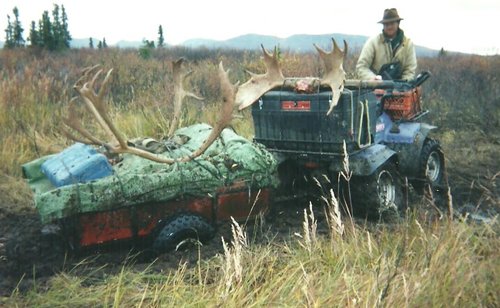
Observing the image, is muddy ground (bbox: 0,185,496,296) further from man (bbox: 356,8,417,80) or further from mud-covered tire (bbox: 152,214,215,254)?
man (bbox: 356,8,417,80)

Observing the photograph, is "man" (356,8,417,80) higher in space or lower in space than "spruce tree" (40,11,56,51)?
lower

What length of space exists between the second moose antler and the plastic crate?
52.7 inches

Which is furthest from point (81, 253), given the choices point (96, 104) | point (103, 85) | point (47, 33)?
point (47, 33)

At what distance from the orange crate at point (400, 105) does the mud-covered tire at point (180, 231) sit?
9.69 feet

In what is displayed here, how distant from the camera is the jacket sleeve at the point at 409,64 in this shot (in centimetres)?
673

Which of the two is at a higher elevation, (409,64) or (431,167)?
(409,64)

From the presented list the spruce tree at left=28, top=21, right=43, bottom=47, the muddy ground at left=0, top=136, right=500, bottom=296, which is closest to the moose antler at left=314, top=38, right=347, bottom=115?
the muddy ground at left=0, top=136, right=500, bottom=296

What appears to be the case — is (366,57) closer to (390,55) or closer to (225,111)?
(390,55)

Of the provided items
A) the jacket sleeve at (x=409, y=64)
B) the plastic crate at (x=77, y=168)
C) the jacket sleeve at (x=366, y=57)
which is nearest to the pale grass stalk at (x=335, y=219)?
the plastic crate at (x=77, y=168)

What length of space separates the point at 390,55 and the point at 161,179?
12.8 ft

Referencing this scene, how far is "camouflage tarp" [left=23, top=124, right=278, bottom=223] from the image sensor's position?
386 centimetres

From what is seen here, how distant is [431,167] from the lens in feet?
21.6

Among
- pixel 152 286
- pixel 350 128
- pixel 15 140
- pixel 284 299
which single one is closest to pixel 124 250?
pixel 152 286

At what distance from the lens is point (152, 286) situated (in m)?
3.46
